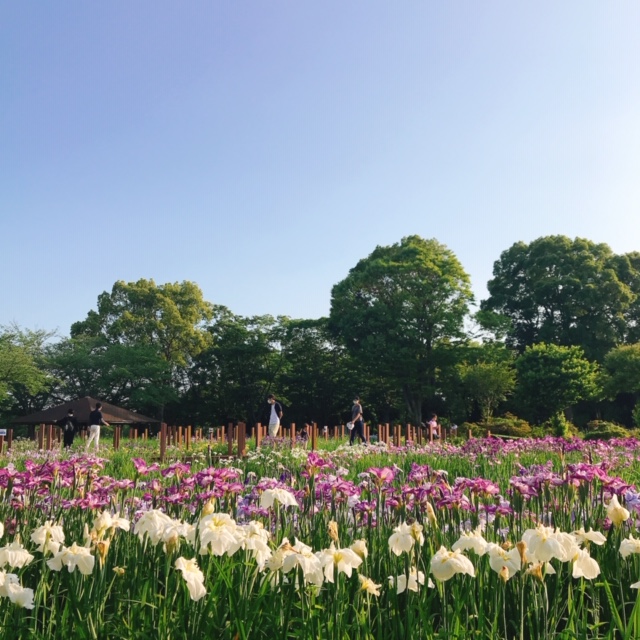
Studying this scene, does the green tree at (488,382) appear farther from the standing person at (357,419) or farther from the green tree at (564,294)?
the standing person at (357,419)

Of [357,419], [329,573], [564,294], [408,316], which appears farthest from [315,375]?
[329,573]

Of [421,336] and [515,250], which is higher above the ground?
[515,250]

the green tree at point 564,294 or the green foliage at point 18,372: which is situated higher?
the green tree at point 564,294

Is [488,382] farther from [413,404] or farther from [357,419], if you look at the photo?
[357,419]

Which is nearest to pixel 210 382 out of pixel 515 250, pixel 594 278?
pixel 515 250

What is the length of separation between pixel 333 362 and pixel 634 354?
17.6 meters

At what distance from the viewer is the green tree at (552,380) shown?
27.4 m

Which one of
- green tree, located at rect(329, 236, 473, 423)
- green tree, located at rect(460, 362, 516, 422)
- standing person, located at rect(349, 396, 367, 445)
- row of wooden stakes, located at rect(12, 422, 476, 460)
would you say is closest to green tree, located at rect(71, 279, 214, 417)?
green tree, located at rect(329, 236, 473, 423)

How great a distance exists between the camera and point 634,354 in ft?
101

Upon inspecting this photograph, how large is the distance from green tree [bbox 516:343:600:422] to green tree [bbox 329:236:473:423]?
5.62 m

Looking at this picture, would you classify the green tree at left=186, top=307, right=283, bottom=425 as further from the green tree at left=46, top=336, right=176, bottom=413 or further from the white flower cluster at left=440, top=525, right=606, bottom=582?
the white flower cluster at left=440, top=525, right=606, bottom=582

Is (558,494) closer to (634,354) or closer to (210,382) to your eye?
(634,354)

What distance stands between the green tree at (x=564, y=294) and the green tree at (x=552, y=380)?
8033 millimetres

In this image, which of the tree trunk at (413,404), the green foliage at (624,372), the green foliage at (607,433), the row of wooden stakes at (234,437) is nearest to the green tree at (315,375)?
the tree trunk at (413,404)
